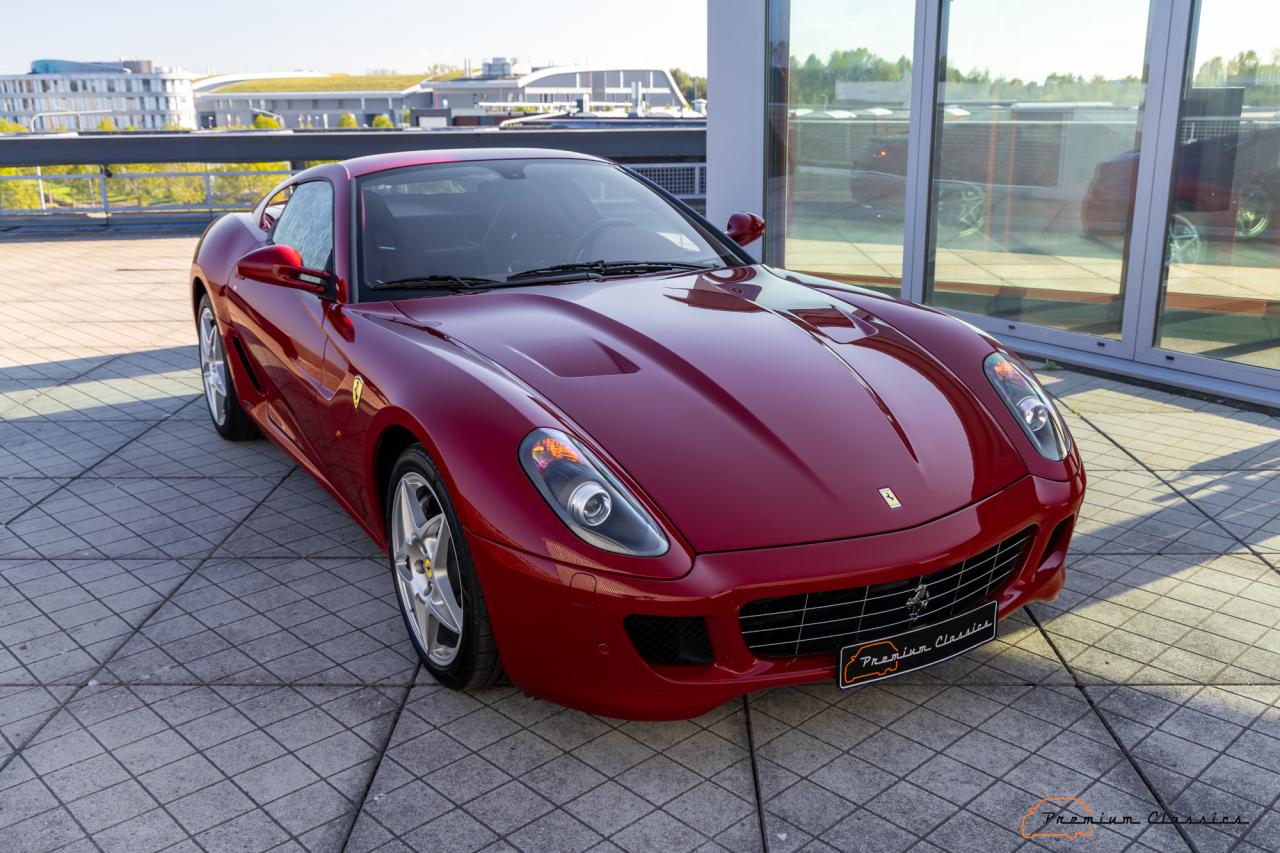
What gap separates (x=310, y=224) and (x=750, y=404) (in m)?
2.38

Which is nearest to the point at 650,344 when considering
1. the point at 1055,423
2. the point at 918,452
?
the point at 918,452

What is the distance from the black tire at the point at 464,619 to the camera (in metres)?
2.97

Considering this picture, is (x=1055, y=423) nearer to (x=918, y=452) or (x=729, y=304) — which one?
(x=918, y=452)

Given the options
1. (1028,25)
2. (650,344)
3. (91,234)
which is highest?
(1028,25)

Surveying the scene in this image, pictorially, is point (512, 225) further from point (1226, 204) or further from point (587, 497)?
point (1226, 204)

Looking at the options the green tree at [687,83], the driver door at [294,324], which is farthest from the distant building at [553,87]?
the driver door at [294,324]

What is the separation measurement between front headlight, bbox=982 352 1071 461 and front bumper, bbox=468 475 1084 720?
1.73 feet

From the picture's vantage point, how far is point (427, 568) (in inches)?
130

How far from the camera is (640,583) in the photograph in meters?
2.65

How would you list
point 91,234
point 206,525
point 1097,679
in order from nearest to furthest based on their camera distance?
point 1097,679 → point 206,525 → point 91,234

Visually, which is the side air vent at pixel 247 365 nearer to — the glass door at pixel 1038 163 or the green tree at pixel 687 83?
the glass door at pixel 1038 163

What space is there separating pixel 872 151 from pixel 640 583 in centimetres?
670

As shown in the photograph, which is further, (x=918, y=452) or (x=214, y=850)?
A: (x=918, y=452)

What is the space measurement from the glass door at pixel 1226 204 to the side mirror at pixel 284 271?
5.05 meters
